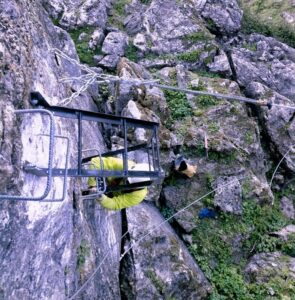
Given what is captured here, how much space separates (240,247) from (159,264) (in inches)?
109

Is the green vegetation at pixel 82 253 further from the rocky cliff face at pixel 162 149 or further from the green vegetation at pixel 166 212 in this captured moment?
the green vegetation at pixel 166 212

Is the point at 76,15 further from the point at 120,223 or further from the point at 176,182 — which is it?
the point at 120,223

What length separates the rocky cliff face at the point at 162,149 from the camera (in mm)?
4320

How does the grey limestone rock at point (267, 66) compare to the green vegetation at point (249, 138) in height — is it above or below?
above

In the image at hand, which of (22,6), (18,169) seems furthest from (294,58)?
(18,169)

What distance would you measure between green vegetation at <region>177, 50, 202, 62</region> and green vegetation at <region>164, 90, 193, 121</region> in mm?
2094

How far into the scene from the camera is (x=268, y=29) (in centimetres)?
1655

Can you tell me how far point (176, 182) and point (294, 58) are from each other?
7913 millimetres

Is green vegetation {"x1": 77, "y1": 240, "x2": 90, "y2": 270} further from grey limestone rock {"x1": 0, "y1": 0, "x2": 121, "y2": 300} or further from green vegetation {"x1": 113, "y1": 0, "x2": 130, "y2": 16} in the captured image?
green vegetation {"x1": 113, "y1": 0, "x2": 130, "y2": 16}

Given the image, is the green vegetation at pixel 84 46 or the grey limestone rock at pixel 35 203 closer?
the grey limestone rock at pixel 35 203

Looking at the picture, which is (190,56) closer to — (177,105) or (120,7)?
(177,105)

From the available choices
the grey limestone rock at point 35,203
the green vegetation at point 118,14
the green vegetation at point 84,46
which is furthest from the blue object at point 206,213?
the green vegetation at point 118,14

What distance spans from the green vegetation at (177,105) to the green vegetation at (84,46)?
2.71m

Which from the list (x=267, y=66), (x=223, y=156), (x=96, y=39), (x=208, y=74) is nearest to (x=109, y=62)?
(x=96, y=39)
